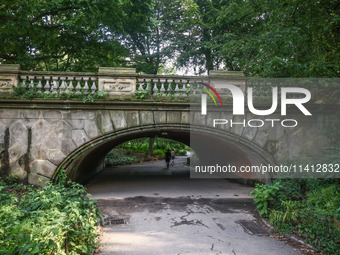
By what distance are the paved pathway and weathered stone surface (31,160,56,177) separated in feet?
5.57

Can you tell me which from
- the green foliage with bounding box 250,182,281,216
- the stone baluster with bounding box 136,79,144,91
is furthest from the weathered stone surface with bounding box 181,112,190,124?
the green foliage with bounding box 250,182,281,216

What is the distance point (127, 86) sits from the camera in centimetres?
789

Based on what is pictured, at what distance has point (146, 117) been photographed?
7.81 metres

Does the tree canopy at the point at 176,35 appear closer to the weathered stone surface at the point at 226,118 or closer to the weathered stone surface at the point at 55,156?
the weathered stone surface at the point at 226,118

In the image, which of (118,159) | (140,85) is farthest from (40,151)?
(118,159)

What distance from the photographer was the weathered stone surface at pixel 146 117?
25.6 feet

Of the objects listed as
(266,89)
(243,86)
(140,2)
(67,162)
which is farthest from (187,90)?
(140,2)

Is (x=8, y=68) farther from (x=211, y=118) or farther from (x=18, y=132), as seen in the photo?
(x=211, y=118)

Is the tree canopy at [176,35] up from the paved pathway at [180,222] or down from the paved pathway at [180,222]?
up

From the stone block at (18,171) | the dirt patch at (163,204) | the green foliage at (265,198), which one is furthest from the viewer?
the stone block at (18,171)

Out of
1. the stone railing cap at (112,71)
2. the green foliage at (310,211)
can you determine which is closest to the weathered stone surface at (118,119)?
the stone railing cap at (112,71)

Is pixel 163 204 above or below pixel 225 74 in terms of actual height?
below

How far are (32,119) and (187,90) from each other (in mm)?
5144

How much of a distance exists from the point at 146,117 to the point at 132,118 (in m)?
0.46
